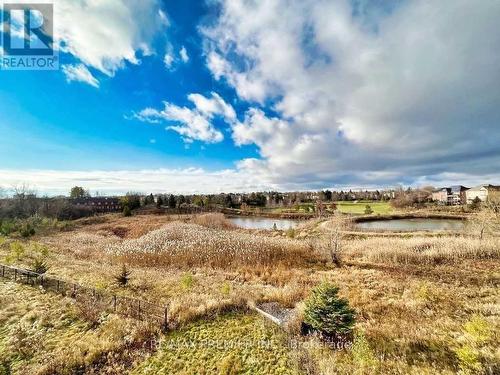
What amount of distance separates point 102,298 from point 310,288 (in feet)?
31.9

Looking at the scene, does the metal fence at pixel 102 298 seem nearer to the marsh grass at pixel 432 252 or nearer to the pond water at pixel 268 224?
the marsh grass at pixel 432 252

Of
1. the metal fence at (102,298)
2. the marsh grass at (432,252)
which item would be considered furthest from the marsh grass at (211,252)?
the metal fence at (102,298)

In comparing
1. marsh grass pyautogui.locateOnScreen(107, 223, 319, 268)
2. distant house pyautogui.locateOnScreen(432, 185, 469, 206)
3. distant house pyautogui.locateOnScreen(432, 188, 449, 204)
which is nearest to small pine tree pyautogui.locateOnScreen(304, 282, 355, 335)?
marsh grass pyautogui.locateOnScreen(107, 223, 319, 268)

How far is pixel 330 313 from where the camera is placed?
744cm

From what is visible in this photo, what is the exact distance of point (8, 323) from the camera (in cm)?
891

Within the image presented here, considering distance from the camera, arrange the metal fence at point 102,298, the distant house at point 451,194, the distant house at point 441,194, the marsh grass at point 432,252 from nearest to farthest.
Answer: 1. the metal fence at point 102,298
2. the marsh grass at point 432,252
3. the distant house at point 451,194
4. the distant house at point 441,194

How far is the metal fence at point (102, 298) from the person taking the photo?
30.2 feet

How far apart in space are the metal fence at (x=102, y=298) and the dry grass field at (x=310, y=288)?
54 centimetres

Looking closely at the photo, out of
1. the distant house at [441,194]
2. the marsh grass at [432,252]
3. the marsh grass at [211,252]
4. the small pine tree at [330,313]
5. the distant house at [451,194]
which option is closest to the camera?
the small pine tree at [330,313]

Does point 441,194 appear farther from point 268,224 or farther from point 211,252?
point 211,252

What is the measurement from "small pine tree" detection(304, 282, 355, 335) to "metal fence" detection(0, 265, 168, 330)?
5.21 meters

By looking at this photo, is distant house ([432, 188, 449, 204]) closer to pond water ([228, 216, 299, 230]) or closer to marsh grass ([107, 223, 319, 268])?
pond water ([228, 216, 299, 230])

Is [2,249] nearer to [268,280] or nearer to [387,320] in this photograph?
[268,280]

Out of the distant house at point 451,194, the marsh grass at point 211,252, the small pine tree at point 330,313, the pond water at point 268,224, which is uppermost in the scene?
the distant house at point 451,194
